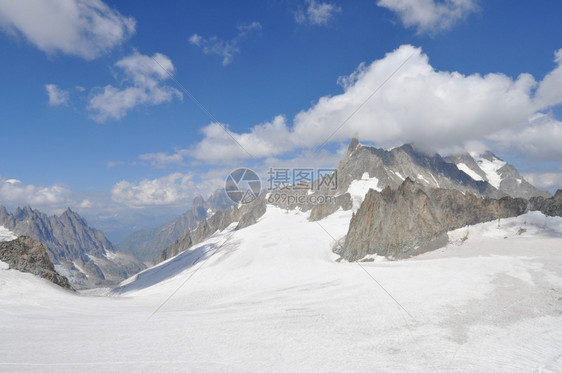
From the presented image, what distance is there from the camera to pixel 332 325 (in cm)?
1841

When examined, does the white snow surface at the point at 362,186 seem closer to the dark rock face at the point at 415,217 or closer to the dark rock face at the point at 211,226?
the dark rock face at the point at 211,226

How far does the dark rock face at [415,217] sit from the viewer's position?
157ft

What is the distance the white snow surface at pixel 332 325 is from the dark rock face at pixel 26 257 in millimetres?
2805

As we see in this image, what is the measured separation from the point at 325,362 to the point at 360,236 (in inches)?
1688

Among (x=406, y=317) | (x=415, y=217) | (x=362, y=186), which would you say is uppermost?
(x=362, y=186)

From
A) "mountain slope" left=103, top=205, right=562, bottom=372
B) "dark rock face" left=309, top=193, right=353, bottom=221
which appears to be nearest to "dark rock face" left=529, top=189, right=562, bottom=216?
"mountain slope" left=103, top=205, right=562, bottom=372

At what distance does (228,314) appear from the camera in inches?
859

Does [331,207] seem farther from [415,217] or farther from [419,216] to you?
[419,216]

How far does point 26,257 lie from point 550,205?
68.9 meters

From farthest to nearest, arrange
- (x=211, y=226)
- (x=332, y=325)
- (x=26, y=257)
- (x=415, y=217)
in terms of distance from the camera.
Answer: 1. (x=211, y=226)
2. (x=415, y=217)
3. (x=26, y=257)
4. (x=332, y=325)

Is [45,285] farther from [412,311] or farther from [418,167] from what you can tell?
[418,167]

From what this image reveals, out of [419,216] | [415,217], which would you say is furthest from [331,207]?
[419,216]

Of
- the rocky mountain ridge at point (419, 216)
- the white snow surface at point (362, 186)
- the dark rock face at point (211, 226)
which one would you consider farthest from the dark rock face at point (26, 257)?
the dark rock face at point (211, 226)

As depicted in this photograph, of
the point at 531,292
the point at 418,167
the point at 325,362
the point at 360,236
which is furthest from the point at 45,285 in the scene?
the point at 418,167
